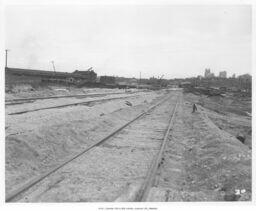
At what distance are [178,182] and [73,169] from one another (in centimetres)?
225

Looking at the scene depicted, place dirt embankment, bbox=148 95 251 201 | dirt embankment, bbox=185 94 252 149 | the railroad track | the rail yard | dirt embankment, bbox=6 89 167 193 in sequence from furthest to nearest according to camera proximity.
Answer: dirt embankment, bbox=185 94 252 149 < dirt embankment, bbox=6 89 167 193 < dirt embankment, bbox=148 95 251 201 < the rail yard < the railroad track

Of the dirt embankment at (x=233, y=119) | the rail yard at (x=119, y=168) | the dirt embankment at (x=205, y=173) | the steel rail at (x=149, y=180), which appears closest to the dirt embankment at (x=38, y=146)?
the rail yard at (x=119, y=168)

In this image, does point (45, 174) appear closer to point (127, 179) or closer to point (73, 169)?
point (73, 169)

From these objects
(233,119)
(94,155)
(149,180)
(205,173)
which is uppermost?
(233,119)

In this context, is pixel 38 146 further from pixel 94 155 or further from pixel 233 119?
pixel 233 119

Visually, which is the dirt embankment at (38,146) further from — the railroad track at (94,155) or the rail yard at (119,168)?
the railroad track at (94,155)

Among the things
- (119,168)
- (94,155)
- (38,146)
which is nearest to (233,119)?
(94,155)

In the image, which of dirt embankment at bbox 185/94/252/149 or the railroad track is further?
dirt embankment at bbox 185/94/252/149

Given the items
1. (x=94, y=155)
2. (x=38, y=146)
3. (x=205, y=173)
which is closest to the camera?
(x=205, y=173)

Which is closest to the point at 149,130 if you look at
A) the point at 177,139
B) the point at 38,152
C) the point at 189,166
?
the point at 177,139

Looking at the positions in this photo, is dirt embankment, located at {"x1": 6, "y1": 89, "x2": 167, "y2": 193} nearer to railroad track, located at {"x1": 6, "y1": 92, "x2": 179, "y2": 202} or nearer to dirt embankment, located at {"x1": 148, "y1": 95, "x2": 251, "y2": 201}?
railroad track, located at {"x1": 6, "y1": 92, "x2": 179, "y2": 202}

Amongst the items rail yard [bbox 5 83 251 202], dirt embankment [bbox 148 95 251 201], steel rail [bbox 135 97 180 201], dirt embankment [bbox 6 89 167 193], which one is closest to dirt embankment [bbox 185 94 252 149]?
dirt embankment [bbox 148 95 251 201]

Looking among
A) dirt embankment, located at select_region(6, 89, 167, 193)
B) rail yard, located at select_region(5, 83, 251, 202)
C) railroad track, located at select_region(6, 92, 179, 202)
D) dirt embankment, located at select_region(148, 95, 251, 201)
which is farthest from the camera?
dirt embankment, located at select_region(6, 89, 167, 193)

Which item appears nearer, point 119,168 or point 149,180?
point 149,180
